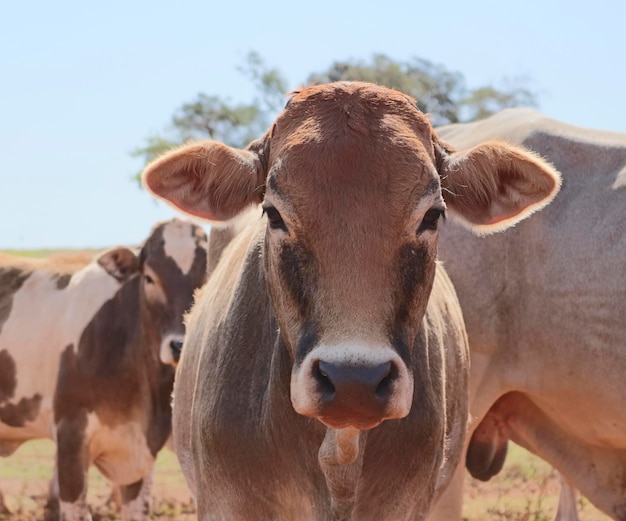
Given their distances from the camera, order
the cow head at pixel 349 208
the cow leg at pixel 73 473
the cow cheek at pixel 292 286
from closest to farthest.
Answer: the cow head at pixel 349 208 < the cow cheek at pixel 292 286 < the cow leg at pixel 73 473

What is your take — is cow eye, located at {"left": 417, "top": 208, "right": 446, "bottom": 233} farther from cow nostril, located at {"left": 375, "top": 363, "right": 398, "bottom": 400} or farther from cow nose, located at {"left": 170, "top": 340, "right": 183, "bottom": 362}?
cow nose, located at {"left": 170, "top": 340, "right": 183, "bottom": 362}

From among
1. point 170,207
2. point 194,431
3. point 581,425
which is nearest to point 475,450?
point 581,425

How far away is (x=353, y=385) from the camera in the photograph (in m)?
3.69

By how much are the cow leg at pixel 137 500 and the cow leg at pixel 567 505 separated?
3136 millimetres

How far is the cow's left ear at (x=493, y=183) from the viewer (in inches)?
182

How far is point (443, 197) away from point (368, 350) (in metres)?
1.07

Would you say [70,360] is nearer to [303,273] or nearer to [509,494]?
[509,494]

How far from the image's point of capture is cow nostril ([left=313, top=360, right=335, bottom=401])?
375cm

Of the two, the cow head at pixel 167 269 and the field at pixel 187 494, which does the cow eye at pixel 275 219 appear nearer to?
the cow head at pixel 167 269

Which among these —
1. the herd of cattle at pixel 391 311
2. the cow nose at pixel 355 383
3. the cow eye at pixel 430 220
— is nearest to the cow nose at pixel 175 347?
the herd of cattle at pixel 391 311

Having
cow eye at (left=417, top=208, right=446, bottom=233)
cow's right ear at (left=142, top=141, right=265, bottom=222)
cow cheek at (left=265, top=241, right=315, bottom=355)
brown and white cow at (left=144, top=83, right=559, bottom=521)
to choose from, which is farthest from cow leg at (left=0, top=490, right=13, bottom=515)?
cow eye at (left=417, top=208, right=446, bottom=233)

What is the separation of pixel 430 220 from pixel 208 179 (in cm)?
85

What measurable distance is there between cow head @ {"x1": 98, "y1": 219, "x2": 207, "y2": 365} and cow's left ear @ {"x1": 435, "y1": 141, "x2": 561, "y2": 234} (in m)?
5.11

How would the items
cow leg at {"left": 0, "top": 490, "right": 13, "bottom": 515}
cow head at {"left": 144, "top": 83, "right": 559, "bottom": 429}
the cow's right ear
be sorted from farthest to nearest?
cow leg at {"left": 0, "top": 490, "right": 13, "bottom": 515}, the cow's right ear, cow head at {"left": 144, "top": 83, "right": 559, "bottom": 429}
